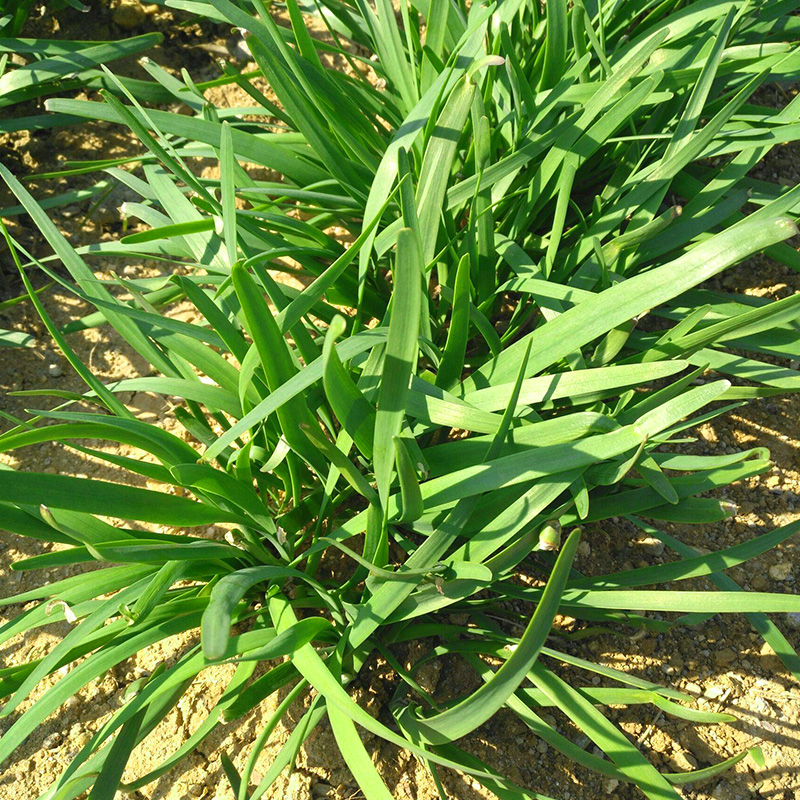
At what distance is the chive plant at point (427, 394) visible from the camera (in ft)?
2.84

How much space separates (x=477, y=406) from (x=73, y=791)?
718 mm

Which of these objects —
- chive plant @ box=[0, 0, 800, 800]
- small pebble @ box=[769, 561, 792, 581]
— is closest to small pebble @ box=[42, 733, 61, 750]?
chive plant @ box=[0, 0, 800, 800]

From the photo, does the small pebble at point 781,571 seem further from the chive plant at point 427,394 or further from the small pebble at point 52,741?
the small pebble at point 52,741

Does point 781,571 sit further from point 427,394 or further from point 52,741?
point 52,741

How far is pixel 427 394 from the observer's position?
98 centimetres

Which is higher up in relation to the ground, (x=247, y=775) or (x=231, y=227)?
(x=231, y=227)

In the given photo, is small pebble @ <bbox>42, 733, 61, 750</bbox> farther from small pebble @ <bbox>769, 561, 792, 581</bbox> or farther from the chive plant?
small pebble @ <bbox>769, 561, 792, 581</bbox>

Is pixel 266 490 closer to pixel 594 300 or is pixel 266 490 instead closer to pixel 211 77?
pixel 594 300

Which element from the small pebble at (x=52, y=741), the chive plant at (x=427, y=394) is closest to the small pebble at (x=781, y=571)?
the chive plant at (x=427, y=394)

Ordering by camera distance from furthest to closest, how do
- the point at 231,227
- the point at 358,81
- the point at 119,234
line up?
the point at 119,234 → the point at 358,81 → the point at 231,227

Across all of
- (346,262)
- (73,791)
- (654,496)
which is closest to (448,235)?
(346,262)

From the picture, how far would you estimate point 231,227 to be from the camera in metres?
1.02

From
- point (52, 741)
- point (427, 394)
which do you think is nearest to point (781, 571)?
point (427, 394)

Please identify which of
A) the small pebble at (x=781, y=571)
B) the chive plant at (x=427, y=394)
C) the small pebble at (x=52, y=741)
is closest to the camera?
the chive plant at (x=427, y=394)
